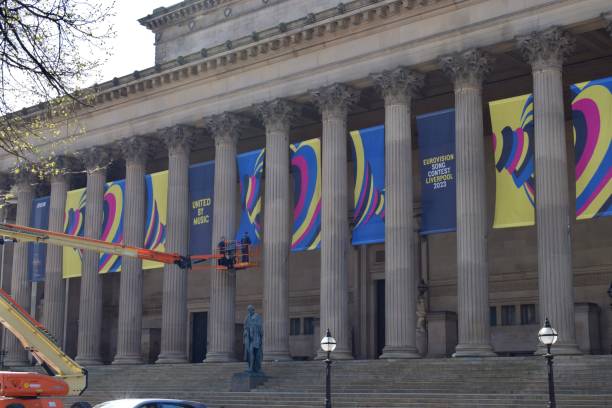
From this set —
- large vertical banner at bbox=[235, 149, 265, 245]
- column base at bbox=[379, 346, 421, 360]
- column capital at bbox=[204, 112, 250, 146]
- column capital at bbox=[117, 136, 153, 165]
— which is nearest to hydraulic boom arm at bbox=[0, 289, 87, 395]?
column base at bbox=[379, 346, 421, 360]

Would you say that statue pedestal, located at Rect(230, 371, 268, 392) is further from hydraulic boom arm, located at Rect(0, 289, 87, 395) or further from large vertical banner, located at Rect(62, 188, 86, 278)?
large vertical banner, located at Rect(62, 188, 86, 278)

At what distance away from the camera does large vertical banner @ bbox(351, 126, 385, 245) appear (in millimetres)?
40312

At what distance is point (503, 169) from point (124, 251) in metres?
18.0

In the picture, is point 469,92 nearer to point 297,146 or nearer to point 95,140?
point 297,146

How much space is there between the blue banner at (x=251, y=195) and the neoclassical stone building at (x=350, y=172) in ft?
1.88

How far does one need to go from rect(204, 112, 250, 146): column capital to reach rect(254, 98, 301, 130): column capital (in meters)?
2.08

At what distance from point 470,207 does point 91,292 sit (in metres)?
22.9

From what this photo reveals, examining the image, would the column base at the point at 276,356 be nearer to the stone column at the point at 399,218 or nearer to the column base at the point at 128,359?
the stone column at the point at 399,218

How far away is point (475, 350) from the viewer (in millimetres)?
36000

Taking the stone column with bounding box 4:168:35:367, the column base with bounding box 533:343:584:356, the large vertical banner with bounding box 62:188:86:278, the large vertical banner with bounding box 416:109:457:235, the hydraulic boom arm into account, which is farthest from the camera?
the stone column with bounding box 4:168:35:367

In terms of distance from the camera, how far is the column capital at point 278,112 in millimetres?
44562

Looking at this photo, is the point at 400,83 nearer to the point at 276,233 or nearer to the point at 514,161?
the point at 514,161

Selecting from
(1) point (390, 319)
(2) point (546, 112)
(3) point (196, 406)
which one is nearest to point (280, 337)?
(1) point (390, 319)

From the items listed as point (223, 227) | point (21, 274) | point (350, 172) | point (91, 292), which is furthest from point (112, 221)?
point (350, 172)
